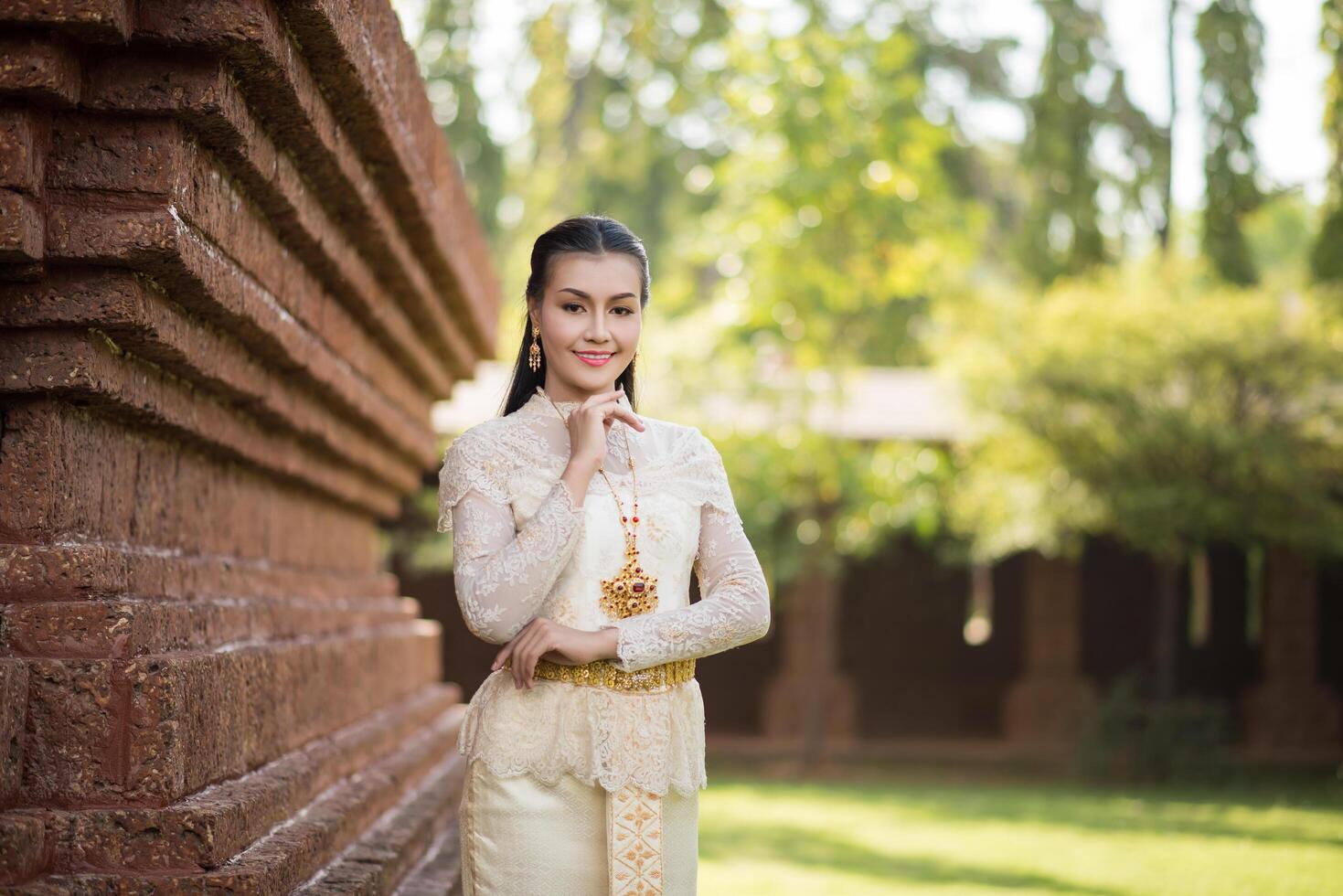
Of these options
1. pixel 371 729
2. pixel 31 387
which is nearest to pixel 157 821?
pixel 31 387

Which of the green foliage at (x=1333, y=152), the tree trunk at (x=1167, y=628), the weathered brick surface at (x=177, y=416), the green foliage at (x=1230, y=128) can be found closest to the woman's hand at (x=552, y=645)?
the weathered brick surface at (x=177, y=416)

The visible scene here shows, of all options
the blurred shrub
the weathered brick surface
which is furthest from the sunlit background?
the weathered brick surface

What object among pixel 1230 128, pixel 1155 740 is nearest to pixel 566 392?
pixel 1155 740

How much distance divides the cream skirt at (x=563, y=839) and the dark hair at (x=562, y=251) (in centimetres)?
67

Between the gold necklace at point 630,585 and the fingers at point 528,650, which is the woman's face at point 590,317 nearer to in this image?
the gold necklace at point 630,585

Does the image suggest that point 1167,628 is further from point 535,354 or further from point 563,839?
point 563,839

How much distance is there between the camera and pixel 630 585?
2510 millimetres

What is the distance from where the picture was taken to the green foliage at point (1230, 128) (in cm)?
1733

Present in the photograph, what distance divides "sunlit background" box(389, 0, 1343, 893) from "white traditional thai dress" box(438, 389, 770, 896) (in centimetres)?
488

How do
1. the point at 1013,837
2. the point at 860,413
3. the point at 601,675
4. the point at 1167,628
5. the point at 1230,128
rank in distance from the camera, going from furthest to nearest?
the point at 1230,128, the point at 860,413, the point at 1167,628, the point at 1013,837, the point at 601,675

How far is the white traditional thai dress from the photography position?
2.39 m

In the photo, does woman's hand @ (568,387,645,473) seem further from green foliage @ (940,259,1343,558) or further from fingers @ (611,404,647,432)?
green foliage @ (940,259,1343,558)

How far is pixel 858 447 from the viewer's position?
44.7ft

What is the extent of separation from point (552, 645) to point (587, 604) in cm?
14
